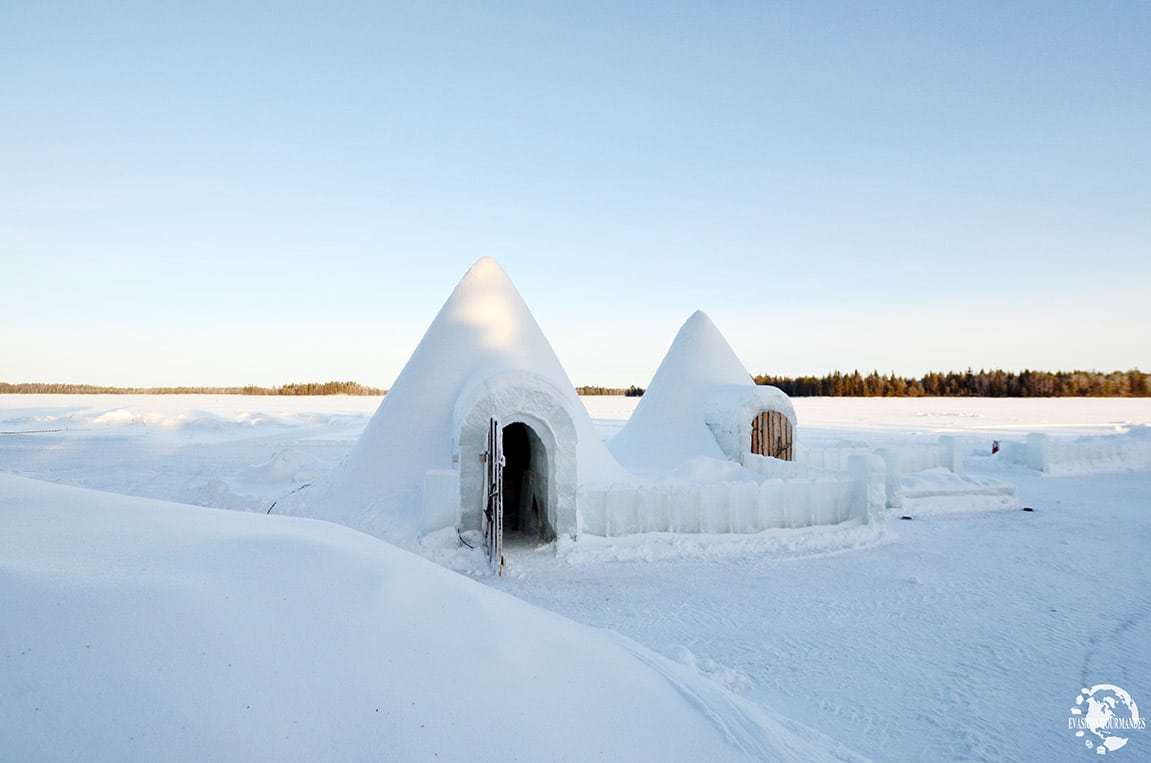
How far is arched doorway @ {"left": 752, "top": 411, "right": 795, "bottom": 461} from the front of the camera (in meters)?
13.6

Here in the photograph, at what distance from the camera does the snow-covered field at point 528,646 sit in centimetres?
185

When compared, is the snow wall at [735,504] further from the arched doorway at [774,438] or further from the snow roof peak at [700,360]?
the snow roof peak at [700,360]

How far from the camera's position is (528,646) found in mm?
2807

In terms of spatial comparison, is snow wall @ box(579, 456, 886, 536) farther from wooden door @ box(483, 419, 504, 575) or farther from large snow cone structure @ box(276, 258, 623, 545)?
wooden door @ box(483, 419, 504, 575)

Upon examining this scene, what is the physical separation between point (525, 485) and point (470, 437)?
270 cm

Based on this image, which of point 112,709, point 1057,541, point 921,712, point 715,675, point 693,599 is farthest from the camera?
point 1057,541

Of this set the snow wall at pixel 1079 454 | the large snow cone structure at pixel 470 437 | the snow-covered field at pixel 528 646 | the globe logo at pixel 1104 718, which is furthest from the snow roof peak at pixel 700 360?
the globe logo at pixel 1104 718

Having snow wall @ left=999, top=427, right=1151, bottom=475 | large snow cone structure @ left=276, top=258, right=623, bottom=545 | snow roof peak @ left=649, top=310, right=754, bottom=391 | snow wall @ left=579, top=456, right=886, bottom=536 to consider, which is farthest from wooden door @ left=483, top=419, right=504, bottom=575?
snow wall @ left=999, top=427, right=1151, bottom=475

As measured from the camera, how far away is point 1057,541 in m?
8.87

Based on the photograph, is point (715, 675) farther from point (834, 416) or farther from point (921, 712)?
point (834, 416)

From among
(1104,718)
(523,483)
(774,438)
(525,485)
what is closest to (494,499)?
(525,485)

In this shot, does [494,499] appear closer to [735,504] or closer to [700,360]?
[735,504]

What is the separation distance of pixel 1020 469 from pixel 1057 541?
9284mm

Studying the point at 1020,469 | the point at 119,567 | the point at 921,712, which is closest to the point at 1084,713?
the point at 921,712
